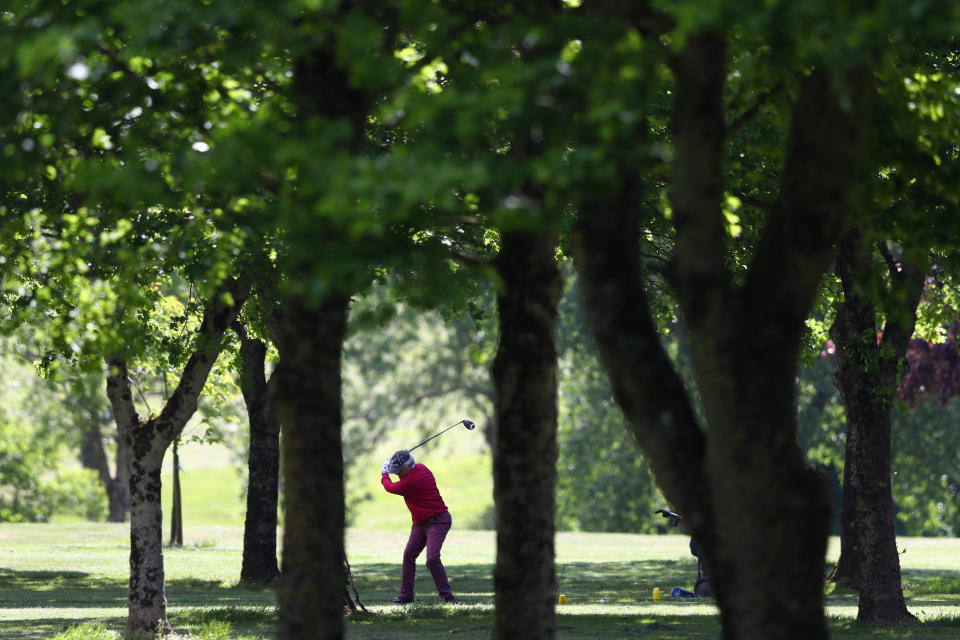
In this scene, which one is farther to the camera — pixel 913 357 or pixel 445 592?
pixel 913 357

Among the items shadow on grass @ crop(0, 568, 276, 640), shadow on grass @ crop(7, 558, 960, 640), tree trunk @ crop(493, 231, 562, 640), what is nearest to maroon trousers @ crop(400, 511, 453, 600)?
shadow on grass @ crop(7, 558, 960, 640)

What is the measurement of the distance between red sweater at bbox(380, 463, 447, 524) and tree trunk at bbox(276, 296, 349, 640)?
984 cm

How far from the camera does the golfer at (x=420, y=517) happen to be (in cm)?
1900

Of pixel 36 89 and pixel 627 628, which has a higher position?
pixel 36 89

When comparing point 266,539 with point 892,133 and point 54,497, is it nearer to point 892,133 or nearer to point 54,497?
point 892,133

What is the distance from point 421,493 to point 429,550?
80cm

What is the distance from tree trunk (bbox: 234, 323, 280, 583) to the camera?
76.3 feet

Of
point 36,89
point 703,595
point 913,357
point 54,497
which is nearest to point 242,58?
point 36,89

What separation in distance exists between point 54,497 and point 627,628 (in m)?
48.1

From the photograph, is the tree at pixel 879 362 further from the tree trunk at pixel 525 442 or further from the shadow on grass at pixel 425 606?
the tree trunk at pixel 525 442

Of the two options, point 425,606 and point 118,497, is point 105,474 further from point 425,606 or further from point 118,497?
point 425,606

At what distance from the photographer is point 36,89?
385 inches

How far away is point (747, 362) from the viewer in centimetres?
819

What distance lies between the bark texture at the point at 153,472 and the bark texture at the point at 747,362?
21.7 feet
